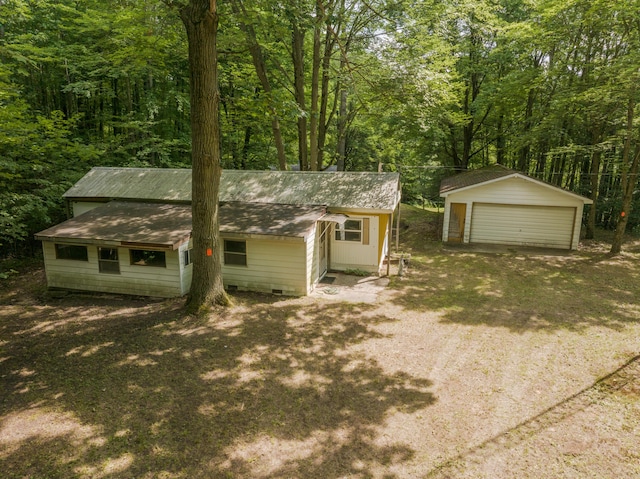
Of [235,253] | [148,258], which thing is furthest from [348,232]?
[148,258]

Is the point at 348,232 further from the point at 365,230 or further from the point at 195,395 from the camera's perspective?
the point at 195,395

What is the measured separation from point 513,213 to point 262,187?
1165 cm

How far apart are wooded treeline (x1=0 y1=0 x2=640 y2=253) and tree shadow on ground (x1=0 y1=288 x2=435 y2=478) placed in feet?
19.2

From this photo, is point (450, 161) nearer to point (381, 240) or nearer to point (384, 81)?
point (384, 81)

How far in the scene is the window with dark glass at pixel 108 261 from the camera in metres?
12.1

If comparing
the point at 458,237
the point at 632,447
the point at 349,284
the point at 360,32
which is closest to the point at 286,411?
the point at 632,447

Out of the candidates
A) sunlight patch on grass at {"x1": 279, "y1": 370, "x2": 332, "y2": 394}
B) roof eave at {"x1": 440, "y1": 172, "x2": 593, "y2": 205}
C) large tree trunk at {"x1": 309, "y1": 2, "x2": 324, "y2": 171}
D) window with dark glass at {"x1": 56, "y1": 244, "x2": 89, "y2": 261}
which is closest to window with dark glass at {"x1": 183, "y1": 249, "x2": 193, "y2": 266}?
window with dark glass at {"x1": 56, "y1": 244, "x2": 89, "y2": 261}

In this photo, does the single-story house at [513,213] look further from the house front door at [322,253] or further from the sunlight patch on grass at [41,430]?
the sunlight patch on grass at [41,430]

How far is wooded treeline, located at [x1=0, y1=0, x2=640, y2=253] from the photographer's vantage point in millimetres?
13867

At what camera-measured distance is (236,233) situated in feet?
38.4

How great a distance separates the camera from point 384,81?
600 inches

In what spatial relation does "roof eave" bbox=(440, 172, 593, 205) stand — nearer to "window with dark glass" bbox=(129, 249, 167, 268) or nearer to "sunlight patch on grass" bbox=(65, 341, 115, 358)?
"window with dark glass" bbox=(129, 249, 167, 268)

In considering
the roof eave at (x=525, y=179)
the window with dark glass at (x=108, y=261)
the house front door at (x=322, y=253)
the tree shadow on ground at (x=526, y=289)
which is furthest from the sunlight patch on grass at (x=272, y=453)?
the roof eave at (x=525, y=179)

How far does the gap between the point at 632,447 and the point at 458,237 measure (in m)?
14.3
